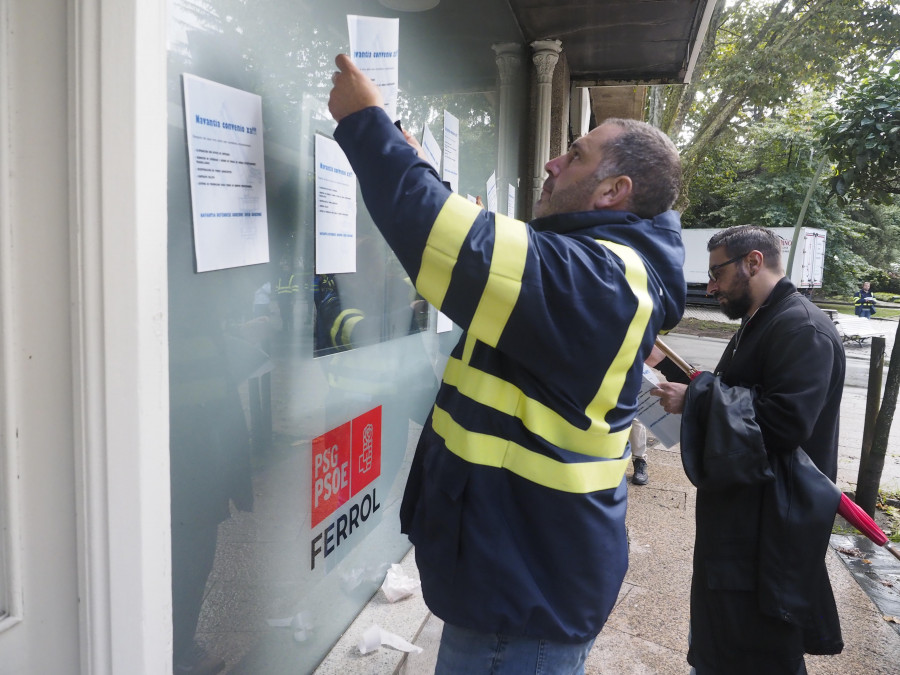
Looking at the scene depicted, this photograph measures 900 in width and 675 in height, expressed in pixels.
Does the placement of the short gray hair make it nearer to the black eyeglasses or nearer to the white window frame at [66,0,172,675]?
the white window frame at [66,0,172,675]

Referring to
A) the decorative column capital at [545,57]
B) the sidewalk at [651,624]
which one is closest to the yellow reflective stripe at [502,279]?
the sidewalk at [651,624]

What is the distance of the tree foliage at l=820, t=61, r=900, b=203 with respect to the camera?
4539 mm

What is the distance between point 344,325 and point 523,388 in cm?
87

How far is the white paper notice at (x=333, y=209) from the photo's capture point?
6.16 feet

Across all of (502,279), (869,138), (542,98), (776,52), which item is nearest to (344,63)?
(502,279)

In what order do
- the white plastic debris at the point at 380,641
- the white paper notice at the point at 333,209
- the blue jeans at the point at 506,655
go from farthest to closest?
1. the white plastic debris at the point at 380,641
2. the white paper notice at the point at 333,209
3. the blue jeans at the point at 506,655

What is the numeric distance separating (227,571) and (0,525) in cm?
61

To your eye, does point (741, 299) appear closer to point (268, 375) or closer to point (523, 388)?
point (523, 388)

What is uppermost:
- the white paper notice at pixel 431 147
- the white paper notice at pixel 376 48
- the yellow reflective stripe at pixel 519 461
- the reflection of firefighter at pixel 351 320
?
the white paper notice at pixel 376 48

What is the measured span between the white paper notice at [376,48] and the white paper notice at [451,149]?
0.97 m

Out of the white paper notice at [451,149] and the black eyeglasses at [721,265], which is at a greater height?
the white paper notice at [451,149]

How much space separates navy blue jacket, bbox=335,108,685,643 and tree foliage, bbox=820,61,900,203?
4027 mm

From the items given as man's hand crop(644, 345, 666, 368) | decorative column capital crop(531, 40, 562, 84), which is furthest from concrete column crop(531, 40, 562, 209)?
man's hand crop(644, 345, 666, 368)

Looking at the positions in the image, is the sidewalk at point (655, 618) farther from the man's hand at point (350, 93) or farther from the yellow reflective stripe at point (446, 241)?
the man's hand at point (350, 93)
